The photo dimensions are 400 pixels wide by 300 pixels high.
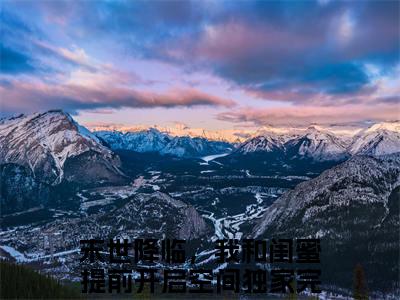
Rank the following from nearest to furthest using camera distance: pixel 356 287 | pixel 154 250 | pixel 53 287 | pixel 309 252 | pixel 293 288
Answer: pixel 356 287
pixel 293 288
pixel 309 252
pixel 154 250
pixel 53 287

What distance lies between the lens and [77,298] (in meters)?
176

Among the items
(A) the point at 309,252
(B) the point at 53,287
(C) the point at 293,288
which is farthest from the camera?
(B) the point at 53,287

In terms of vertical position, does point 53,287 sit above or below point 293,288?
below

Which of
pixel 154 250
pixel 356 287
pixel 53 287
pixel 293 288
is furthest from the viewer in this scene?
pixel 53 287

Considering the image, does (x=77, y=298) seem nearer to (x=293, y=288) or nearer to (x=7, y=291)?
(x=7, y=291)

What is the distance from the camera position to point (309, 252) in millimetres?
131000

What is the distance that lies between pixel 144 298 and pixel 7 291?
72.9 metres

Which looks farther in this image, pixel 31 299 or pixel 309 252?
pixel 31 299

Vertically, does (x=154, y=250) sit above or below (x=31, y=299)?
above

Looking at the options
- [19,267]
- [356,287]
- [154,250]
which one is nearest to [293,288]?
[356,287]

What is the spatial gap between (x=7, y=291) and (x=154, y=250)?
47.4 m

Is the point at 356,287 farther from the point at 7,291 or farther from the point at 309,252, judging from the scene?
the point at 7,291

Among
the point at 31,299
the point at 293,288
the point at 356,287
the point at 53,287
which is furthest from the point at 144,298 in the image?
the point at 53,287

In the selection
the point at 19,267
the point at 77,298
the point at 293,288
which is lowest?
the point at 77,298
